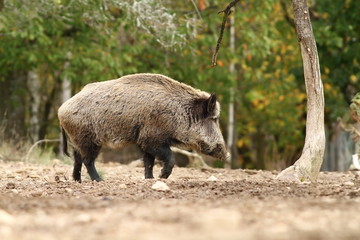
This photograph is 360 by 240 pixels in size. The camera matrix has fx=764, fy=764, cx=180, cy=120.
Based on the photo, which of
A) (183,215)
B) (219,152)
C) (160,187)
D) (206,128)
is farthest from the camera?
(219,152)

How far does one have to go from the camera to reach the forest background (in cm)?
1673

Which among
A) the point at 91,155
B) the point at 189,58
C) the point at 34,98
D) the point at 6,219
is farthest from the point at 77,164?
the point at 34,98

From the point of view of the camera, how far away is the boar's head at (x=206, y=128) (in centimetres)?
1040

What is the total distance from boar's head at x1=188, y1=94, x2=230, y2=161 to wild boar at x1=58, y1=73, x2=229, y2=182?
53mm

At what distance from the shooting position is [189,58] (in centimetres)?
2072

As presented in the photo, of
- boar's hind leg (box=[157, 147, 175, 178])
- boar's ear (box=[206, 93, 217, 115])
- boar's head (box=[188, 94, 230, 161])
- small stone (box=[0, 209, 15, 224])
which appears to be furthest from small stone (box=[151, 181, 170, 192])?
small stone (box=[0, 209, 15, 224])

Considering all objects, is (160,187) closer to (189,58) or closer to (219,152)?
(219,152)

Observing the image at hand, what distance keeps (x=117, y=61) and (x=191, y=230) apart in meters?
14.3

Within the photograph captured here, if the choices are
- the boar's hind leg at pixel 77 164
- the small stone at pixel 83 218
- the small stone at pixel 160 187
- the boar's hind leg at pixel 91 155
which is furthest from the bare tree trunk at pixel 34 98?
the small stone at pixel 83 218

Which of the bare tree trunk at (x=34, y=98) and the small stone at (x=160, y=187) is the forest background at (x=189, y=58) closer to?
the bare tree trunk at (x=34, y=98)

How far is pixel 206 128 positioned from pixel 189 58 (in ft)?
33.8

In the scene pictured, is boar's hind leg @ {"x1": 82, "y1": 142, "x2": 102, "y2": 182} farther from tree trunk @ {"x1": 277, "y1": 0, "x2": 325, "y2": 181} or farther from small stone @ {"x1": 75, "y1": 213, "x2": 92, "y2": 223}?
small stone @ {"x1": 75, "y1": 213, "x2": 92, "y2": 223}

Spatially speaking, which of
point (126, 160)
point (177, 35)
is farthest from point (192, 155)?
point (126, 160)

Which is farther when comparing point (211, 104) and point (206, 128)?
point (206, 128)
